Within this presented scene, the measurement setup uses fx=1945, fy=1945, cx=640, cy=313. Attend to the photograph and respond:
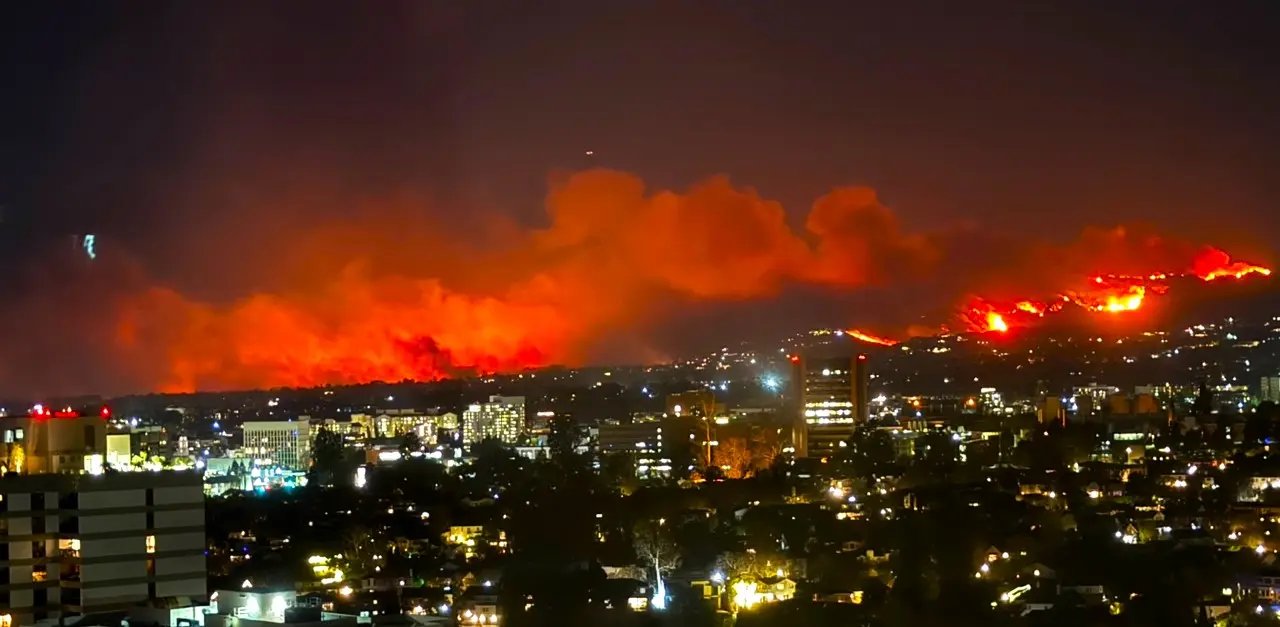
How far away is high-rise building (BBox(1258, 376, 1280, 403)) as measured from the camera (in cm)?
3619

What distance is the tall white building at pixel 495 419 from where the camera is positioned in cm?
4191

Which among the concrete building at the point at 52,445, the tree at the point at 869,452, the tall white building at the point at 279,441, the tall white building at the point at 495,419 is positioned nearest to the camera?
the concrete building at the point at 52,445

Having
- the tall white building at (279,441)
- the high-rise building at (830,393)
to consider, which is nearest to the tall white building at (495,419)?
the tall white building at (279,441)

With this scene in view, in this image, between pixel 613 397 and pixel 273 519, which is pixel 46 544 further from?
pixel 613 397

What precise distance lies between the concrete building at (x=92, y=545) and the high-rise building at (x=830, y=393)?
2301 cm

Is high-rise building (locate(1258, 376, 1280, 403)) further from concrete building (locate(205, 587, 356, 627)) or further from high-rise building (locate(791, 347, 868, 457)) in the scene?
concrete building (locate(205, 587, 356, 627))

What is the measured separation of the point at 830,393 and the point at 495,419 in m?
11.0

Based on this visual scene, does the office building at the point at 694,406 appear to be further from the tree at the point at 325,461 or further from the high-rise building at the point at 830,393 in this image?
the tree at the point at 325,461

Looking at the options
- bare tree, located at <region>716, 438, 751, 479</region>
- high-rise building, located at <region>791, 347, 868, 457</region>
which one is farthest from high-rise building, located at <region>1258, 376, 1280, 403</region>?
bare tree, located at <region>716, 438, 751, 479</region>

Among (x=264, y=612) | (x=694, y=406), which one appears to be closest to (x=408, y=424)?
(x=694, y=406)

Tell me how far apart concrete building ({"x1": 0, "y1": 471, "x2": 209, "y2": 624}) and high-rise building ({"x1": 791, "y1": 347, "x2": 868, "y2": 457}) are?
23.0 meters

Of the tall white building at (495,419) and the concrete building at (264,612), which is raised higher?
the tall white building at (495,419)

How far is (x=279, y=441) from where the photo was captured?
134ft

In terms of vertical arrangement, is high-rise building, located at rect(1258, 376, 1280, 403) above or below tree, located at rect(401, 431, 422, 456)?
above
